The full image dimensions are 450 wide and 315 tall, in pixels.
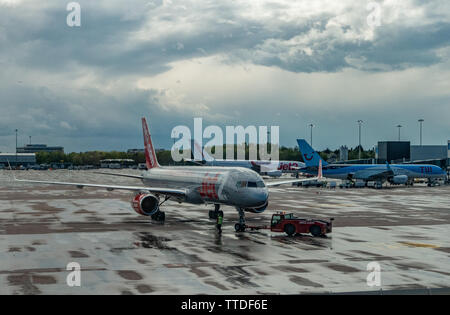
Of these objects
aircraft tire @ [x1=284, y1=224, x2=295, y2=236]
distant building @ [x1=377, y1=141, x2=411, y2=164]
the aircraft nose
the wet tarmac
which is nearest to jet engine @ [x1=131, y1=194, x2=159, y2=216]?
the wet tarmac

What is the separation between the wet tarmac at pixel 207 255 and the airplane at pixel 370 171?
199 ft

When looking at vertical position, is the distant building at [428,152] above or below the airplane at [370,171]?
above

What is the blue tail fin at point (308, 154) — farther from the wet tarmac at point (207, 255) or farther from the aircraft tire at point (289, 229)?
the aircraft tire at point (289, 229)

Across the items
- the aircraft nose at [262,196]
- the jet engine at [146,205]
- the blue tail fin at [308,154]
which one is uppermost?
the blue tail fin at [308,154]

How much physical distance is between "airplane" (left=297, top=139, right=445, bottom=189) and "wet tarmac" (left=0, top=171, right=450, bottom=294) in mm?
60653

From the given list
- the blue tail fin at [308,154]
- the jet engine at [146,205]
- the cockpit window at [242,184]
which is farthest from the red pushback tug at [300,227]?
the blue tail fin at [308,154]

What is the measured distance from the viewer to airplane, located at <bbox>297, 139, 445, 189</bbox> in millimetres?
112562

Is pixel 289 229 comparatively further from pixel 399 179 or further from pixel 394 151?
pixel 394 151

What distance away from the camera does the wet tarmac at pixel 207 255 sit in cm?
2298

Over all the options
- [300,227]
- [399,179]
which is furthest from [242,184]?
[399,179]

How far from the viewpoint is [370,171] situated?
114 meters

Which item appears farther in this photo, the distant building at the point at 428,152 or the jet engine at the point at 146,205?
the distant building at the point at 428,152
